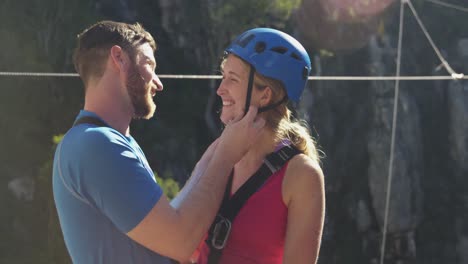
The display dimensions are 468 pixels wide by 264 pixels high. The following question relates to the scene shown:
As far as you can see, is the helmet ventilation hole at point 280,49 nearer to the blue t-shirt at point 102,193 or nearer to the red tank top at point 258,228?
the red tank top at point 258,228

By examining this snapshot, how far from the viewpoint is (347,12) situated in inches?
1325

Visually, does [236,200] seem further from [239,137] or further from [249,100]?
[249,100]

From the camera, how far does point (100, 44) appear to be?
7.08 feet

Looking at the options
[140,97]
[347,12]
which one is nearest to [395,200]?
[347,12]

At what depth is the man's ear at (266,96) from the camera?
250cm

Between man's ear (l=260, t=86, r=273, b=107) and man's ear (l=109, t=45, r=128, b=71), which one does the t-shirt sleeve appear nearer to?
man's ear (l=109, t=45, r=128, b=71)

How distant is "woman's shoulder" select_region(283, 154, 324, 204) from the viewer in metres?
2.25

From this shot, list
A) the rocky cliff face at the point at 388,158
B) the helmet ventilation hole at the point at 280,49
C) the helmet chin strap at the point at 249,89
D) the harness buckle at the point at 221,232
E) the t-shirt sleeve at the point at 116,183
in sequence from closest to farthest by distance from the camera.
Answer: the t-shirt sleeve at the point at 116,183 → the harness buckle at the point at 221,232 → the helmet chin strap at the point at 249,89 → the helmet ventilation hole at the point at 280,49 → the rocky cliff face at the point at 388,158

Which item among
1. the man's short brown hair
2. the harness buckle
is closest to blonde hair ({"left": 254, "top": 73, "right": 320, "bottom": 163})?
the harness buckle

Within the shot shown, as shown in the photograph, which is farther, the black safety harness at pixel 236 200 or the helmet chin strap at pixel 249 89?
the helmet chin strap at pixel 249 89

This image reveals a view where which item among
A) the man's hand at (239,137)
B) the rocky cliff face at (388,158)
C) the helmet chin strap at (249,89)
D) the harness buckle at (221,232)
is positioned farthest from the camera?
the rocky cliff face at (388,158)

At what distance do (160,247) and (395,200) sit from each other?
97.0 feet

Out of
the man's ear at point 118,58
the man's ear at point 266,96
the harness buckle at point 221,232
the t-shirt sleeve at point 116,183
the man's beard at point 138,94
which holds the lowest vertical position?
the harness buckle at point 221,232

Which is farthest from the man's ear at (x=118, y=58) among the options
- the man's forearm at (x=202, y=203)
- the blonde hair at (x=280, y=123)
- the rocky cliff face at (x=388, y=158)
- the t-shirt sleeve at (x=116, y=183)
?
the rocky cliff face at (x=388, y=158)
